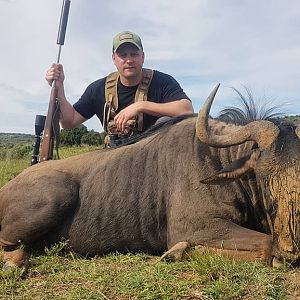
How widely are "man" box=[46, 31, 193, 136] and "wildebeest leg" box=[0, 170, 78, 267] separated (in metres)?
1.60

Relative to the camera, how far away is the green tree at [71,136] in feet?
78.8

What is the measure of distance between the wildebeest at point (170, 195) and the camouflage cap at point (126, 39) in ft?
6.32

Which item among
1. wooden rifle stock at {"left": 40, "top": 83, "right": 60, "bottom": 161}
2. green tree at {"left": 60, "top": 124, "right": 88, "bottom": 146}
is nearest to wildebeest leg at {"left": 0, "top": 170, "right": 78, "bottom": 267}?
wooden rifle stock at {"left": 40, "top": 83, "right": 60, "bottom": 161}

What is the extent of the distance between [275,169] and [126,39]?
11.7 ft

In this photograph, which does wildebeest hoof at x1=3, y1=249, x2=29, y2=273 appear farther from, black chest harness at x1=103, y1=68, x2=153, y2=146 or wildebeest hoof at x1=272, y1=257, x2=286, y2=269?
black chest harness at x1=103, y1=68, x2=153, y2=146

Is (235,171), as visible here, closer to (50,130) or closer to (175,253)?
(175,253)

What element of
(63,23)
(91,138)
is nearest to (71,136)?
(91,138)

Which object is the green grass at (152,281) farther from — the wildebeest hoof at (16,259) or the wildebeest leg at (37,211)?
the wildebeest leg at (37,211)

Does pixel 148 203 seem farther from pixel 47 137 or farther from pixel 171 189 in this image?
pixel 47 137

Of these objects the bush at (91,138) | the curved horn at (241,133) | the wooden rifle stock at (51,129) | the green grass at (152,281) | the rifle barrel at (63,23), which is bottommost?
the green grass at (152,281)

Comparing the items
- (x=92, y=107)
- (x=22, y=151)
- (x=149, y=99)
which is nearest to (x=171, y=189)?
(x=149, y=99)

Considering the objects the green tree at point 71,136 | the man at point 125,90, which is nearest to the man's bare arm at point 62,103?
the man at point 125,90

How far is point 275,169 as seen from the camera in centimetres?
362

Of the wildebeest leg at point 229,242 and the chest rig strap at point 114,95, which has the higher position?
the chest rig strap at point 114,95
